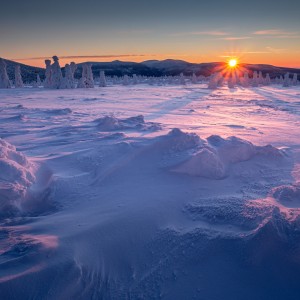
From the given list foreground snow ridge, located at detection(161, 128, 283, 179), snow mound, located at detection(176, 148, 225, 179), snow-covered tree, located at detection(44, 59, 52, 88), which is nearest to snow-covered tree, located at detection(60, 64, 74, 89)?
snow-covered tree, located at detection(44, 59, 52, 88)

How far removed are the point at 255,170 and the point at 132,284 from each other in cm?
322

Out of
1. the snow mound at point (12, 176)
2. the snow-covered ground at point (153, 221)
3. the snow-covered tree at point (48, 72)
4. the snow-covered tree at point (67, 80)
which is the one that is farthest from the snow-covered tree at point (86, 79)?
the snow mound at point (12, 176)

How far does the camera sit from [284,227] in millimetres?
2939

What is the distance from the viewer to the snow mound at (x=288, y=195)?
3713mm

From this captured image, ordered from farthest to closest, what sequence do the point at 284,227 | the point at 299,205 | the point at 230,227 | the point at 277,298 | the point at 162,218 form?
the point at 299,205 < the point at 162,218 < the point at 230,227 < the point at 284,227 < the point at 277,298

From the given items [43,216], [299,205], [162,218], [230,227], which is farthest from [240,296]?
[43,216]

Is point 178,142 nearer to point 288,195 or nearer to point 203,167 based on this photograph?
point 203,167

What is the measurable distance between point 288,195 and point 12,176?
400 centimetres

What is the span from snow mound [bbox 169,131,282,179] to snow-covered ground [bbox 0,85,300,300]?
0.8 inches

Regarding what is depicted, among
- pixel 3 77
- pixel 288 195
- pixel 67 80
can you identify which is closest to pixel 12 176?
pixel 288 195

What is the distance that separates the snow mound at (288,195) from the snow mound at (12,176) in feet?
11.7

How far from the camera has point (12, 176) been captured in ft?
13.4

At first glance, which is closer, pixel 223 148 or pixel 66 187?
pixel 66 187

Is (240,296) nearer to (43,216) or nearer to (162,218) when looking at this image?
(162,218)
